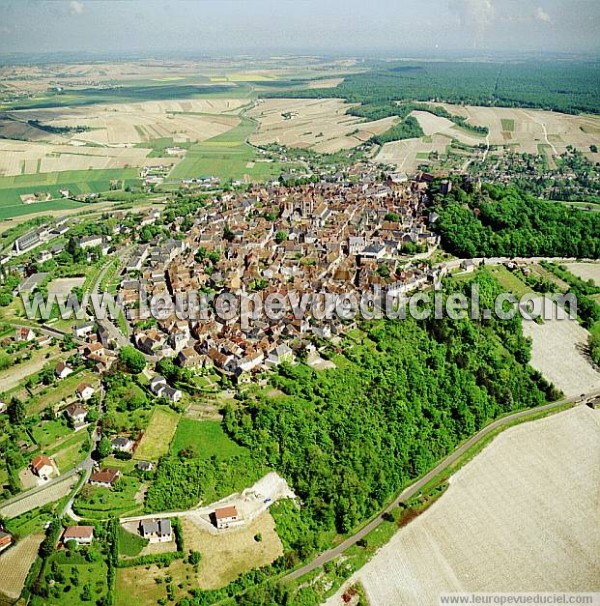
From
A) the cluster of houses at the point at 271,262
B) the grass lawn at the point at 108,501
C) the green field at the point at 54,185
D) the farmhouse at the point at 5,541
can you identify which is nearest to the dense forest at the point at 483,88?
the green field at the point at 54,185

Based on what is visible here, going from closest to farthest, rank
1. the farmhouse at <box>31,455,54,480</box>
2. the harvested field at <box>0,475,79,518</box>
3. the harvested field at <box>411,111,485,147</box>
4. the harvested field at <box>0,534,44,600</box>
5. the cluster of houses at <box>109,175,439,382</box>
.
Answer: the harvested field at <box>0,534,44,600</box>, the harvested field at <box>0,475,79,518</box>, the farmhouse at <box>31,455,54,480</box>, the cluster of houses at <box>109,175,439,382</box>, the harvested field at <box>411,111,485,147</box>

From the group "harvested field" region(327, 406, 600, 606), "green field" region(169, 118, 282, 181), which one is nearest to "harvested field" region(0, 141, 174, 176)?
"green field" region(169, 118, 282, 181)

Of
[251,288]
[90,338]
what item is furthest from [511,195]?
[90,338]

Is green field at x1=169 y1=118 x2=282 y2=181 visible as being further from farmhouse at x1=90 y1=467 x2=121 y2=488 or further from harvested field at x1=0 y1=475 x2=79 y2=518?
harvested field at x1=0 y1=475 x2=79 y2=518

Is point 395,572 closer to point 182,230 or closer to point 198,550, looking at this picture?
point 198,550

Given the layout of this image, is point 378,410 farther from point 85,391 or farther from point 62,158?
point 62,158

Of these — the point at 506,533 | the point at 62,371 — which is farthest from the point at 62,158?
the point at 506,533
